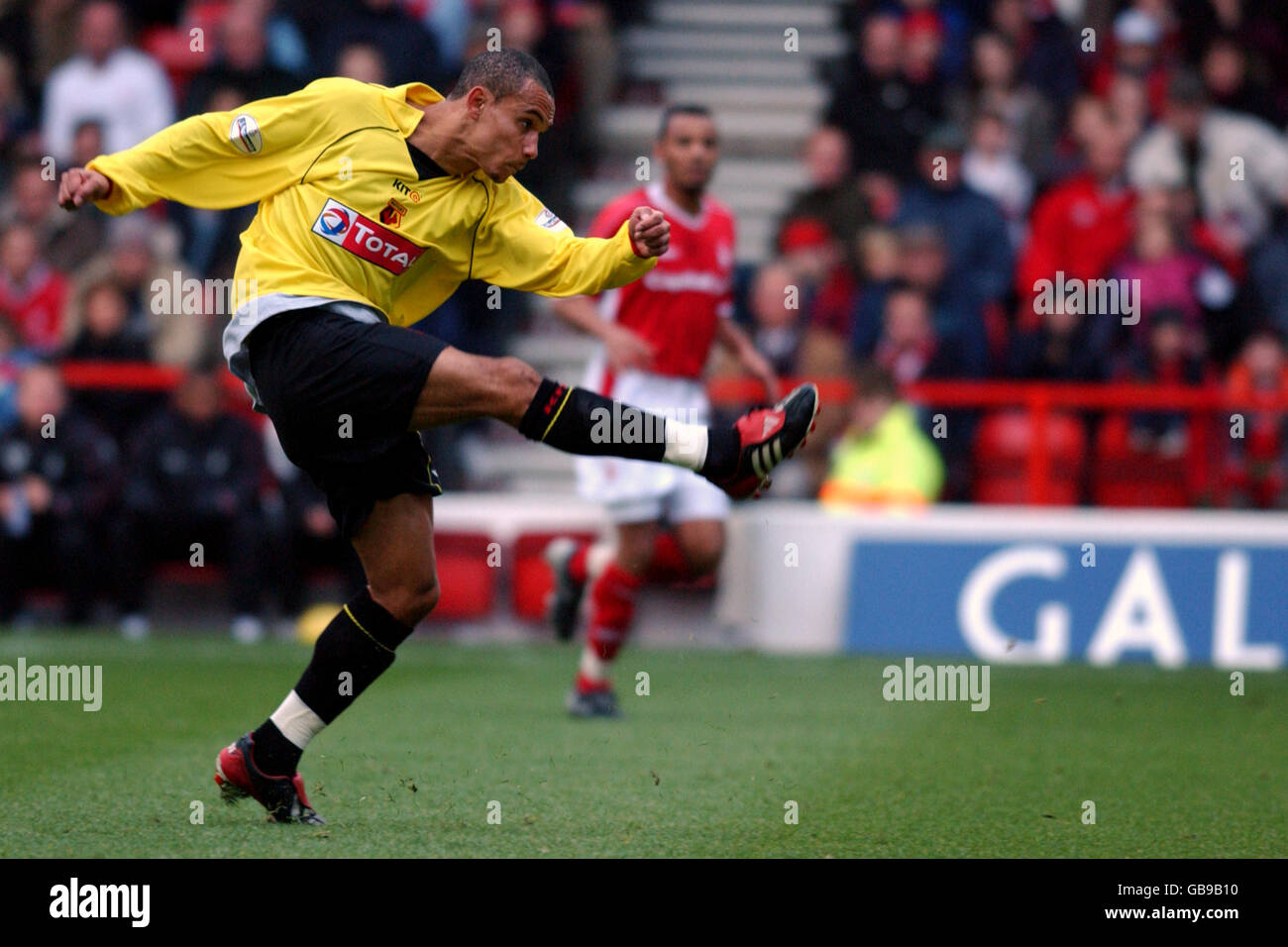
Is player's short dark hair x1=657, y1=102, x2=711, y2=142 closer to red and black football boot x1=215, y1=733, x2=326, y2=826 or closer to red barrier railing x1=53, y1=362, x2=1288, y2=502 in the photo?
red barrier railing x1=53, y1=362, x2=1288, y2=502

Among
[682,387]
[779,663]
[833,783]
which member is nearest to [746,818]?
[833,783]

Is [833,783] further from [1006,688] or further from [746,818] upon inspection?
[1006,688]

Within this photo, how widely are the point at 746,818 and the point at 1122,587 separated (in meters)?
5.82

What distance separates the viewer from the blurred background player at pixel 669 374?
8562 mm

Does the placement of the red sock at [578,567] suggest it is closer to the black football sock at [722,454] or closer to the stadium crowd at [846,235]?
the stadium crowd at [846,235]

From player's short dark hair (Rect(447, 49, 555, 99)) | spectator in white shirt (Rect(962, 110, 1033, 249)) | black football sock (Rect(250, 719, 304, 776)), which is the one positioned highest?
spectator in white shirt (Rect(962, 110, 1033, 249))

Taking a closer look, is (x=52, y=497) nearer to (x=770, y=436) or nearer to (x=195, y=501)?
(x=195, y=501)

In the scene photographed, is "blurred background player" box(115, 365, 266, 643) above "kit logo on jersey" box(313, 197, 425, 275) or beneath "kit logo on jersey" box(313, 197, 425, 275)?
beneath

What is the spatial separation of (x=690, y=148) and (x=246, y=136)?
323 centimetres

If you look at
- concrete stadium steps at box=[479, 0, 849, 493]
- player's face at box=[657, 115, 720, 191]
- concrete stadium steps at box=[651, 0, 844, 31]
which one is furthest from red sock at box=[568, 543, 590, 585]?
concrete stadium steps at box=[651, 0, 844, 31]

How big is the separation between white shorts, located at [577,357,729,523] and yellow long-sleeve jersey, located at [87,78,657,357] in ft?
8.99

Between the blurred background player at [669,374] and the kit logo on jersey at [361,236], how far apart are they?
2752 mm

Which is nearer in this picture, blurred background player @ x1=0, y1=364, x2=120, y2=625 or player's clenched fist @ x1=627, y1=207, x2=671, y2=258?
player's clenched fist @ x1=627, y1=207, x2=671, y2=258

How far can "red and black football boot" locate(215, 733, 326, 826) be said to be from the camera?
18.7 feet
